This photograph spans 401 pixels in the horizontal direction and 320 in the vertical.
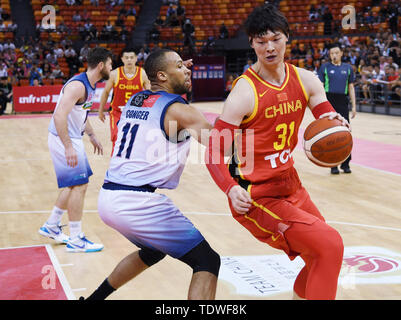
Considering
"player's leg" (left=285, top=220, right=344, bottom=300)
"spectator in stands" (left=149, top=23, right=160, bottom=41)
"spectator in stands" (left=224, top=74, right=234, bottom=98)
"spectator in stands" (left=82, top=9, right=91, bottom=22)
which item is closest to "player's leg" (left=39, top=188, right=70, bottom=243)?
"player's leg" (left=285, top=220, right=344, bottom=300)

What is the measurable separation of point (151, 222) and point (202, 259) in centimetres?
34

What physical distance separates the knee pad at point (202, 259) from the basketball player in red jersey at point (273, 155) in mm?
275

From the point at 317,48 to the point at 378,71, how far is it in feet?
23.3

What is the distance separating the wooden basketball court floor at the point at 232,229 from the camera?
13.4 feet

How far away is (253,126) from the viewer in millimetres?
3094

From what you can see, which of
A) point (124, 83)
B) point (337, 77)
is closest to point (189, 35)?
point (337, 77)

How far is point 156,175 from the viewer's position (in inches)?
122

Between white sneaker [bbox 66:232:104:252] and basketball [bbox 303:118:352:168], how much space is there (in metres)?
2.52

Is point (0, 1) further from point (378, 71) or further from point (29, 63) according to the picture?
point (378, 71)

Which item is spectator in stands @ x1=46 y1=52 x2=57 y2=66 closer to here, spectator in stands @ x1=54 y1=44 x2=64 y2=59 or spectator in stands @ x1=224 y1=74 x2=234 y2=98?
spectator in stands @ x1=54 y1=44 x2=64 y2=59

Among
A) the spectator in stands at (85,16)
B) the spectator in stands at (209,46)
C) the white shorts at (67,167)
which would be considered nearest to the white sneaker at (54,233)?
the white shorts at (67,167)

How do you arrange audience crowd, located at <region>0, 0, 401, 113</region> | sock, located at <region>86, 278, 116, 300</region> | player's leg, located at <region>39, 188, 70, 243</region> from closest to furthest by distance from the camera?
sock, located at <region>86, 278, 116, 300</region> → player's leg, located at <region>39, 188, 70, 243</region> → audience crowd, located at <region>0, 0, 401, 113</region>

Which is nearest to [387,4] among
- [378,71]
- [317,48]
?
[317,48]

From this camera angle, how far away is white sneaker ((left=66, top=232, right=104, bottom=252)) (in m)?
4.98
